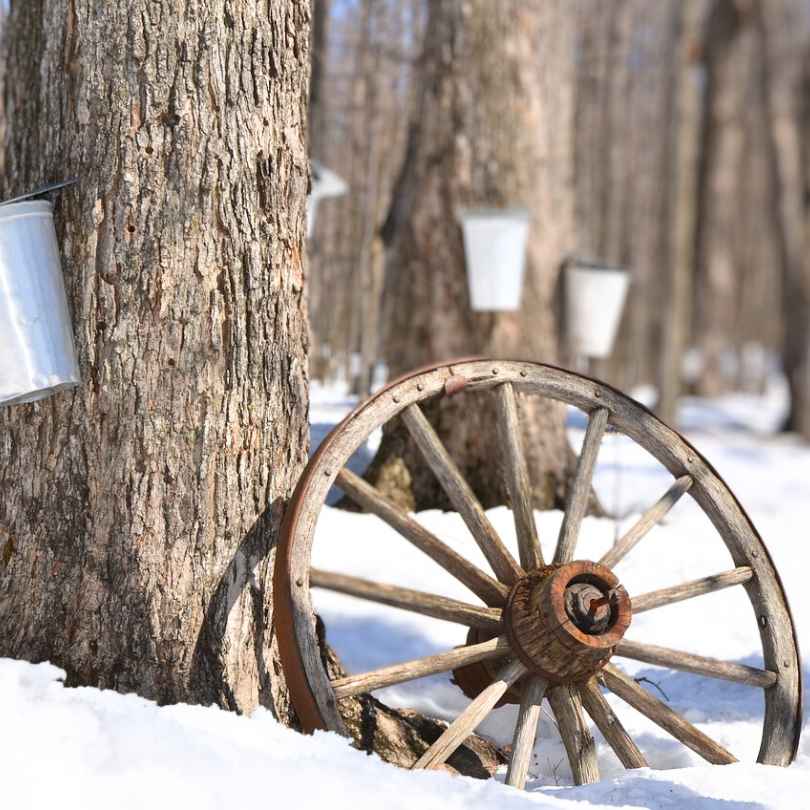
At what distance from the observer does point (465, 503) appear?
245 cm

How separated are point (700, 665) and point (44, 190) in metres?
1.76

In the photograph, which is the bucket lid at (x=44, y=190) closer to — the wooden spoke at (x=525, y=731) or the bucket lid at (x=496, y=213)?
the wooden spoke at (x=525, y=731)

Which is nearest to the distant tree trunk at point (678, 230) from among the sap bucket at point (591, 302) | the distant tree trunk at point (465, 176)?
the sap bucket at point (591, 302)

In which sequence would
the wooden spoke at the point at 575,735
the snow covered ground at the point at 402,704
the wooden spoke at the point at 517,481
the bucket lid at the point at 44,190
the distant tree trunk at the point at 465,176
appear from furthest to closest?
the distant tree trunk at the point at 465,176 → the wooden spoke at the point at 517,481 → the wooden spoke at the point at 575,735 → the bucket lid at the point at 44,190 → the snow covered ground at the point at 402,704

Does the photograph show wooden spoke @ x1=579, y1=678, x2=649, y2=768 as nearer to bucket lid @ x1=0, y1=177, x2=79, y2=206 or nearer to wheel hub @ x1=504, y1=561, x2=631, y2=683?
wheel hub @ x1=504, y1=561, x2=631, y2=683

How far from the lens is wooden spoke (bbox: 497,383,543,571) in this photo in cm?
246

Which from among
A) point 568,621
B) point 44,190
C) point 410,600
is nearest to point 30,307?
point 44,190

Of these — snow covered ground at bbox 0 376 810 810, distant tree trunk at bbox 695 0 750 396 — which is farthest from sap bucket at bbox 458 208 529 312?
distant tree trunk at bbox 695 0 750 396

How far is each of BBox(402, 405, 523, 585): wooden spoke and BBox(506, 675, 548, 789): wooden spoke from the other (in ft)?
0.77

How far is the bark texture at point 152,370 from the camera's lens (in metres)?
2.23

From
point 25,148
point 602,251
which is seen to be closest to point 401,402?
point 25,148

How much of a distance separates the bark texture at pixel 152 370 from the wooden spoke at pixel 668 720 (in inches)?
32.6

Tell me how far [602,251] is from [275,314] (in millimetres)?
11206

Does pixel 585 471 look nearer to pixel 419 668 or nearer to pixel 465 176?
pixel 419 668
